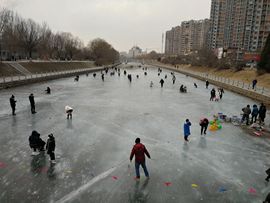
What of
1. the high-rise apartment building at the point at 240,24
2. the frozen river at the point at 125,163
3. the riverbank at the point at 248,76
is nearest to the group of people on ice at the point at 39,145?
the frozen river at the point at 125,163

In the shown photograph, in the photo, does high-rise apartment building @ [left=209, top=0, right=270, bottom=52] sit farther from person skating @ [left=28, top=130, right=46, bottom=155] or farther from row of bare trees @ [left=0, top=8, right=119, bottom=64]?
person skating @ [left=28, top=130, right=46, bottom=155]

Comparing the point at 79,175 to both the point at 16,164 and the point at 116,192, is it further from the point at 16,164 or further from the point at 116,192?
the point at 16,164

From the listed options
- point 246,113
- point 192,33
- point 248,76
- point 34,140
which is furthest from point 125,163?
point 192,33

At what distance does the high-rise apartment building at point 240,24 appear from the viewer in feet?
276

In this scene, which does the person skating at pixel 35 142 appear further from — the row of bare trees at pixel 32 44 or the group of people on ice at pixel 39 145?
the row of bare trees at pixel 32 44

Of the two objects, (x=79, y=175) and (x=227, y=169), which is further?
(x=227, y=169)

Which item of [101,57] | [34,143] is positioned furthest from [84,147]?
[101,57]

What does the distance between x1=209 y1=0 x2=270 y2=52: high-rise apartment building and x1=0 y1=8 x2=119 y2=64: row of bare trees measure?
56.5 m

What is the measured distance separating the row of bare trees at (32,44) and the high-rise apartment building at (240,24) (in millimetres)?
56505

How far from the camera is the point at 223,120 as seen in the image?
1341 centimetres

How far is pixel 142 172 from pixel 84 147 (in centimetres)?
289

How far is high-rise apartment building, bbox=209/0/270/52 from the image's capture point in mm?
84125

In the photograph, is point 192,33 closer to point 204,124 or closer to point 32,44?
point 32,44

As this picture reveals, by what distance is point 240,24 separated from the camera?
99.9 meters
